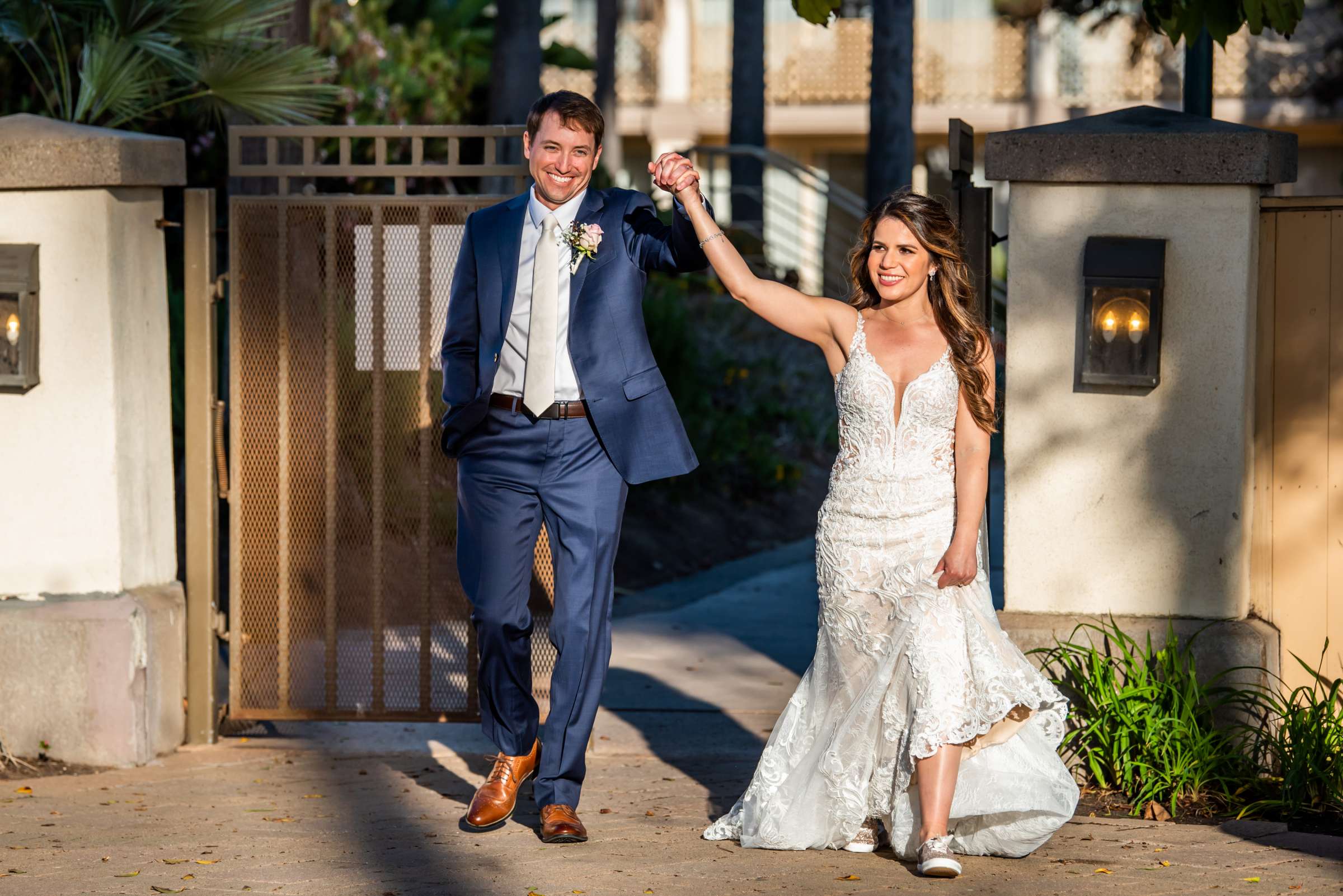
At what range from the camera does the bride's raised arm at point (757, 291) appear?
458cm

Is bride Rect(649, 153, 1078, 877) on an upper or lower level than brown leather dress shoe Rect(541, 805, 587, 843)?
upper

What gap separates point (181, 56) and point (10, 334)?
3.91 metres

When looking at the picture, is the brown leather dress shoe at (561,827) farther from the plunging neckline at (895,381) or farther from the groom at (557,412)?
the plunging neckline at (895,381)

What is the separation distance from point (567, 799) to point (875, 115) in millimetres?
9041

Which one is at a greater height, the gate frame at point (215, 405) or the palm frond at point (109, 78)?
the palm frond at point (109, 78)

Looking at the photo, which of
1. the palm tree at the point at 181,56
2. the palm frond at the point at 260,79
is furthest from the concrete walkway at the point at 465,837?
the palm tree at the point at 181,56

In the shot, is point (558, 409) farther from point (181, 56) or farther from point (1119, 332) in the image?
point (181, 56)

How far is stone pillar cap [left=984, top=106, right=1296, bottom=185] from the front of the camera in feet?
16.8

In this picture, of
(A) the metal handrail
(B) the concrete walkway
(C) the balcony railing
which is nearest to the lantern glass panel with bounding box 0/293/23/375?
(B) the concrete walkway

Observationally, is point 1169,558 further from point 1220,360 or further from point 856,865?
point 856,865

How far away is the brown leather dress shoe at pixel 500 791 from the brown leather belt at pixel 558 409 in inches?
40.8

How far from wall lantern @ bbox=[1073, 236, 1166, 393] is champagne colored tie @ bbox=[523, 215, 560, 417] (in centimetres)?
169

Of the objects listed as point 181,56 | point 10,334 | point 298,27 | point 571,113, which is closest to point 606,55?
point 298,27

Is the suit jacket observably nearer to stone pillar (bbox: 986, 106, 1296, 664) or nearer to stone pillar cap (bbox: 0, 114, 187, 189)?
stone pillar (bbox: 986, 106, 1296, 664)
